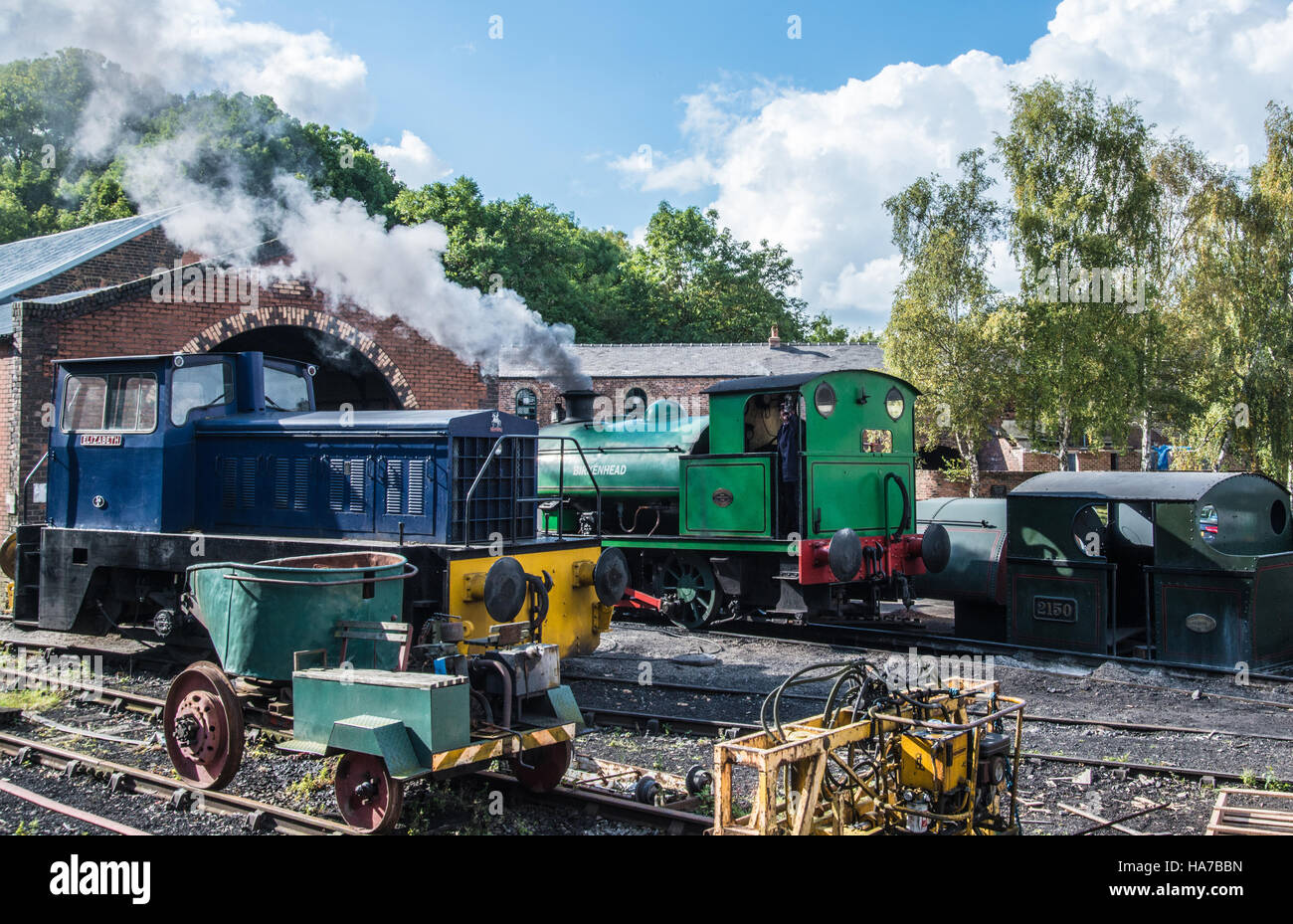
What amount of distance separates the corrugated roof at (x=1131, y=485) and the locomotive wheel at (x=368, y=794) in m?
7.98

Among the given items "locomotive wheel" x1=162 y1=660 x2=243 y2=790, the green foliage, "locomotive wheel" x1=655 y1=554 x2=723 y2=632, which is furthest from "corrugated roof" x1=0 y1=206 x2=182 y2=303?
"locomotive wheel" x1=162 y1=660 x2=243 y2=790

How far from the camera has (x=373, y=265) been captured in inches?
540

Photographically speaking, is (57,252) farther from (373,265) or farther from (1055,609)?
(1055,609)

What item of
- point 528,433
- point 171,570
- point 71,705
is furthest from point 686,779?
point 71,705

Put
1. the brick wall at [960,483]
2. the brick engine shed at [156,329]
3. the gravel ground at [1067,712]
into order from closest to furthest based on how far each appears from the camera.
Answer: the gravel ground at [1067,712] → the brick engine shed at [156,329] → the brick wall at [960,483]

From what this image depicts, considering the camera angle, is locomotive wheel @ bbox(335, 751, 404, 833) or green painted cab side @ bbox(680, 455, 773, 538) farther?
green painted cab side @ bbox(680, 455, 773, 538)

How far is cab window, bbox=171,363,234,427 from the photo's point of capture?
8.80 meters

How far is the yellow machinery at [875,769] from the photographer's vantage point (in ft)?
14.4

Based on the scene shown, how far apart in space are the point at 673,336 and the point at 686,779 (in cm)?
4133

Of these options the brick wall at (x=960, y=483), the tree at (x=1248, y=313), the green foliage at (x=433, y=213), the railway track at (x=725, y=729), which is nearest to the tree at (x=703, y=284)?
the green foliage at (x=433, y=213)

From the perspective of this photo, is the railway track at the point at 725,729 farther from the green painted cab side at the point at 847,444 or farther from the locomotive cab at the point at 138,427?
the locomotive cab at the point at 138,427

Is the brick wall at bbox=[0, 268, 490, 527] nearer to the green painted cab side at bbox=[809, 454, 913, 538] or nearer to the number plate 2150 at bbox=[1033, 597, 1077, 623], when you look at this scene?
the green painted cab side at bbox=[809, 454, 913, 538]

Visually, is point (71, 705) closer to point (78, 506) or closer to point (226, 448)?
point (78, 506)

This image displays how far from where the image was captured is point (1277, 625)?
9859 mm
